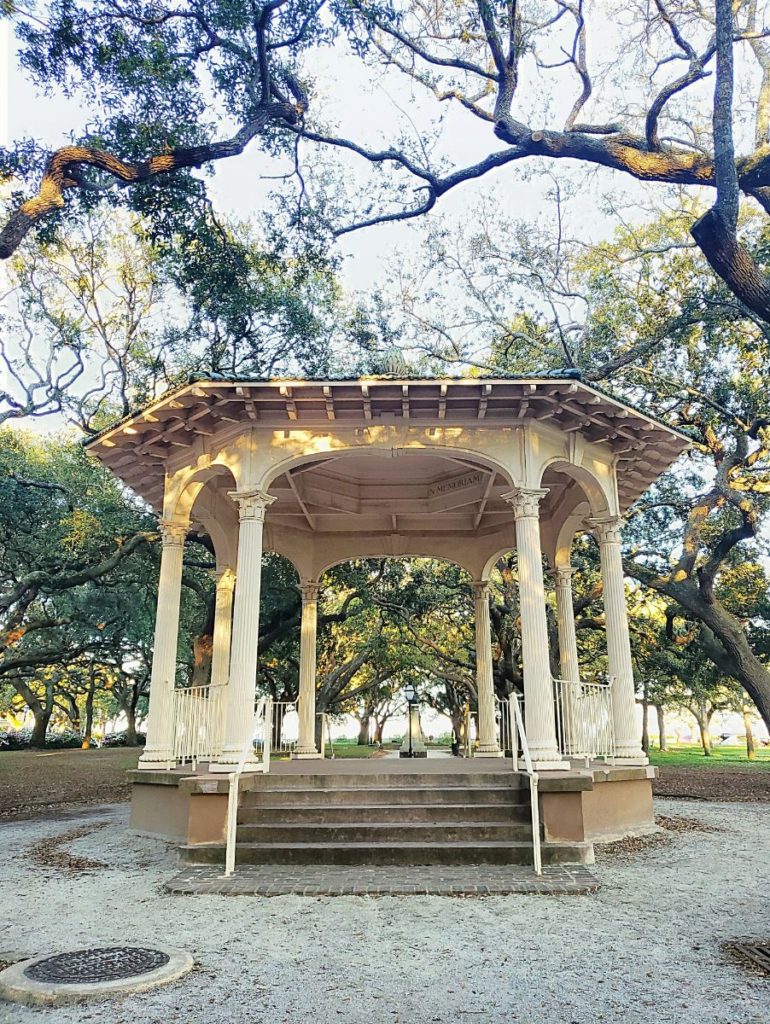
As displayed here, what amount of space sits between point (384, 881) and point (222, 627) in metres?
6.34

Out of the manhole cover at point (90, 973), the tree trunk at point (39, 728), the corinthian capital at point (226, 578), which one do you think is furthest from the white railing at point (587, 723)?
the tree trunk at point (39, 728)

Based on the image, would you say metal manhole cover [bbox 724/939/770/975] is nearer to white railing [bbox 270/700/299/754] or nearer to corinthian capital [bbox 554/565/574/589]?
corinthian capital [bbox 554/565/574/589]

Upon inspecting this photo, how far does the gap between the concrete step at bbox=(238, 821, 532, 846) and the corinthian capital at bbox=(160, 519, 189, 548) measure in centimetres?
408

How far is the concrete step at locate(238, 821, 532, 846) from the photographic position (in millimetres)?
7105

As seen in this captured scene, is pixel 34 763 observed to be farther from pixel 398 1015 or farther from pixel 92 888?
pixel 398 1015

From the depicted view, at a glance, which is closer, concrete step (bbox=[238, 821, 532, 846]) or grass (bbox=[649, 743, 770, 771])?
concrete step (bbox=[238, 821, 532, 846])

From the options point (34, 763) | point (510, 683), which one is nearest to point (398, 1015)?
point (510, 683)

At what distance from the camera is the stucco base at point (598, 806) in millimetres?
7109

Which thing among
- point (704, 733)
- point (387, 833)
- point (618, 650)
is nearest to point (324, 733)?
point (618, 650)

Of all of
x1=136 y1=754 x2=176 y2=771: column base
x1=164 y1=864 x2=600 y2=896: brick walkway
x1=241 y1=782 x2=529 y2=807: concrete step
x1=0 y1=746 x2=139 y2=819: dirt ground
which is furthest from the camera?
x1=0 y1=746 x2=139 y2=819: dirt ground

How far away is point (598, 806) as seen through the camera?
8500mm

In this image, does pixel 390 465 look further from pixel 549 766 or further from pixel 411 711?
pixel 411 711

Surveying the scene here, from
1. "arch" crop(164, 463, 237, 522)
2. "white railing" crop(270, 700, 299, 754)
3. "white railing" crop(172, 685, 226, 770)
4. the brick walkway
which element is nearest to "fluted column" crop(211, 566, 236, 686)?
"white railing" crop(270, 700, 299, 754)

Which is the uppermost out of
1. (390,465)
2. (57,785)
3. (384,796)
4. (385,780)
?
(390,465)
